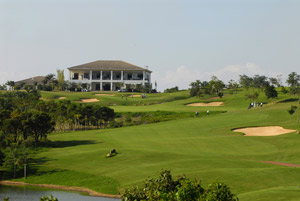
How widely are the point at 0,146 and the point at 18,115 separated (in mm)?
12000

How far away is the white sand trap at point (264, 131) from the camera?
7061cm

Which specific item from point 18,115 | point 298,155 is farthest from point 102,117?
point 298,155

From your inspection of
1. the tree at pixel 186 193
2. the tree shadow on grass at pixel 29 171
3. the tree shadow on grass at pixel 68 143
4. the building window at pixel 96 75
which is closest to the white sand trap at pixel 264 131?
the tree shadow on grass at pixel 68 143

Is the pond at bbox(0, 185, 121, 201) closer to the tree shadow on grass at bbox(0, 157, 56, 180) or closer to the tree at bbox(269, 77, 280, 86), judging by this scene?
the tree shadow on grass at bbox(0, 157, 56, 180)

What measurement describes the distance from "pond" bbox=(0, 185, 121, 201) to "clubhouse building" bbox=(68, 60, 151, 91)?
135 metres

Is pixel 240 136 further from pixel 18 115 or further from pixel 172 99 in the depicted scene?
pixel 172 99

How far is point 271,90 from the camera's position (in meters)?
107

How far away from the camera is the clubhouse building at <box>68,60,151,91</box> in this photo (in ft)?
612

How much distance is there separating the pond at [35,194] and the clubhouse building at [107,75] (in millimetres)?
135264

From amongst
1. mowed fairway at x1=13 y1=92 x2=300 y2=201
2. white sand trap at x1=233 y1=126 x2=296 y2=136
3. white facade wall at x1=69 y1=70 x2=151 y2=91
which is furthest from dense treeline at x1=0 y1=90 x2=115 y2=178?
white facade wall at x1=69 y1=70 x2=151 y2=91

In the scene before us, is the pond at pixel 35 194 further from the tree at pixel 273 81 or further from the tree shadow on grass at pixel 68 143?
the tree at pixel 273 81

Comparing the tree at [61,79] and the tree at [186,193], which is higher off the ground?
the tree at [61,79]

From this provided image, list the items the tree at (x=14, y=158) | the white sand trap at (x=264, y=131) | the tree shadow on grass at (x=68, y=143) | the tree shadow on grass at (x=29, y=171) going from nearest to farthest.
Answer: the tree shadow on grass at (x=29, y=171) < the tree at (x=14, y=158) < the tree shadow on grass at (x=68, y=143) < the white sand trap at (x=264, y=131)

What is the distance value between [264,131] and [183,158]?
82.7 ft
